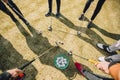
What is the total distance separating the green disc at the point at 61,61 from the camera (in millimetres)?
7020

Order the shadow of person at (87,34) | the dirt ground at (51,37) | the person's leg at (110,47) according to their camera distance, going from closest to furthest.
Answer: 1. the dirt ground at (51,37)
2. the person's leg at (110,47)
3. the shadow of person at (87,34)

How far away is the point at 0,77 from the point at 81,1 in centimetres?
645

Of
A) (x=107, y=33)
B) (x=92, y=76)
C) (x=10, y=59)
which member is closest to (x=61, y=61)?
(x=92, y=76)

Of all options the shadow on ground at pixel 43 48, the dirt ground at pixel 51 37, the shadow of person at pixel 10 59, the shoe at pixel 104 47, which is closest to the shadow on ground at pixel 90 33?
the dirt ground at pixel 51 37

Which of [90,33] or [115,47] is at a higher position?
[115,47]

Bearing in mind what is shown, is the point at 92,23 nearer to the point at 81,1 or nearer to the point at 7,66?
the point at 81,1

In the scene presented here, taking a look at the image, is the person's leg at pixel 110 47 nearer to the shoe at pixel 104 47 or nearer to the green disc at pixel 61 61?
the shoe at pixel 104 47

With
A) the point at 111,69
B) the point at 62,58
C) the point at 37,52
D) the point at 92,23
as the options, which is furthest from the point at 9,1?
the point at 111,69

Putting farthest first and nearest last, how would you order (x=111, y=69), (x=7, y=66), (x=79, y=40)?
1. (x=79, y=40)
2. (x=7, y=66)
3. (x=111, y=69)

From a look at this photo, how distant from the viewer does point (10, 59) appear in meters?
7.08

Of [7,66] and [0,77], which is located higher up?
[0,77]

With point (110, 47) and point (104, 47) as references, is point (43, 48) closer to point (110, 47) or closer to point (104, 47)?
point (104, 47)

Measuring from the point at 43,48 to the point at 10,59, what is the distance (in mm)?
1339

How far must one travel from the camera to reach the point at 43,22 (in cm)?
862
